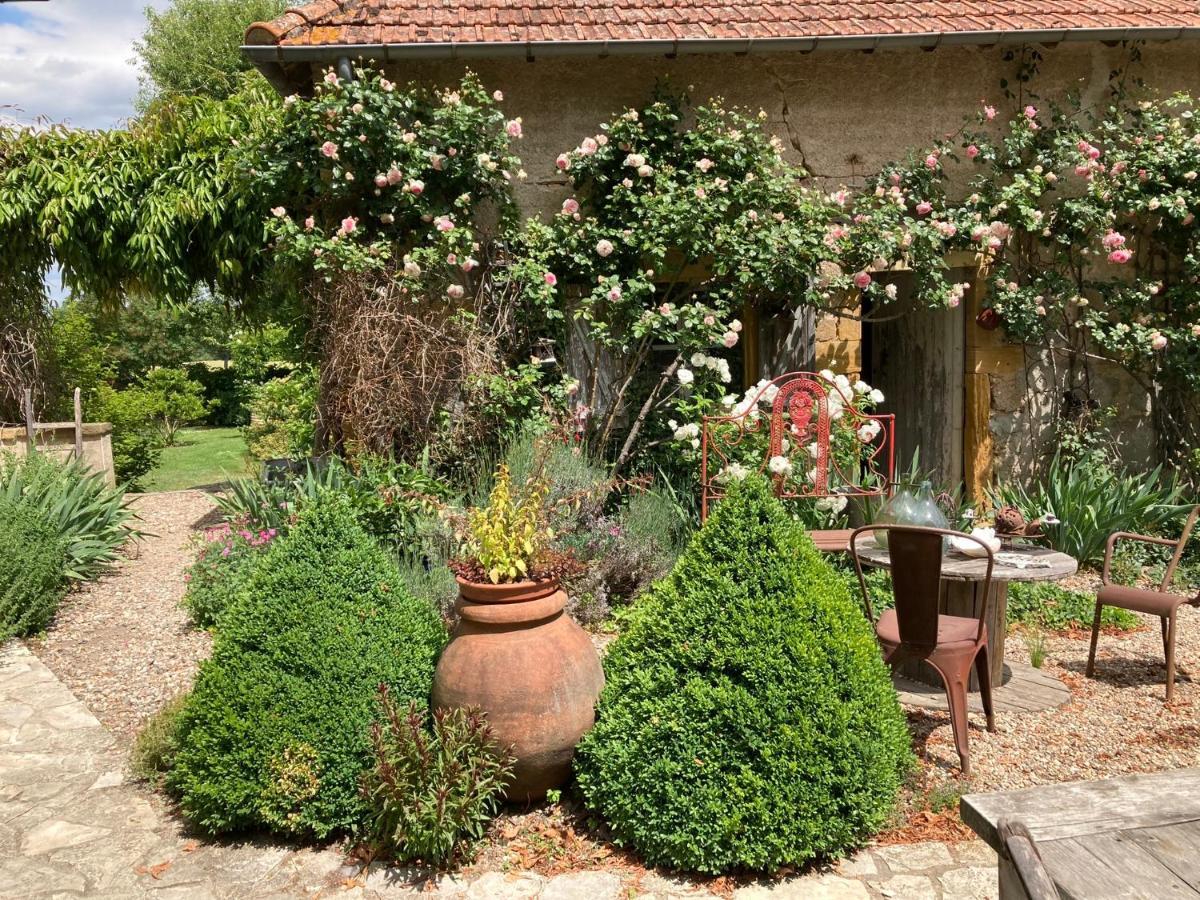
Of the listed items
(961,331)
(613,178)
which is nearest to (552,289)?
(613,178)

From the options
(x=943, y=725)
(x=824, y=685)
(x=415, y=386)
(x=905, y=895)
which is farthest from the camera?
(x=415, y=386)

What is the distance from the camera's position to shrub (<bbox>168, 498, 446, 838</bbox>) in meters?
3.07

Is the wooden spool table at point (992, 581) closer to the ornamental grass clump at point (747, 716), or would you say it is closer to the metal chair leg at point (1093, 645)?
the metal chair leg at point (1093, 645)

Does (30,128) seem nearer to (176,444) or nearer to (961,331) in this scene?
(961,331)

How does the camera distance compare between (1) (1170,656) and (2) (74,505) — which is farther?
(2) (74,505)

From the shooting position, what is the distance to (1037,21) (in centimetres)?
655

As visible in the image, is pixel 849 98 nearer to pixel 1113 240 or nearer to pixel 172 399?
pixel 1113 240

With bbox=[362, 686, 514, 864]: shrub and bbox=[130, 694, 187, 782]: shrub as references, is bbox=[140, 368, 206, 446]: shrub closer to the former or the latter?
bbox=[130, 694, 187, 782]: shrub

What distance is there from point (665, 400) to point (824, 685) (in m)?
4.02

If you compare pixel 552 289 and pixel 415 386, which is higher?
pixel 552 289

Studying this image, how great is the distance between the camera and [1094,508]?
6262 millimetres

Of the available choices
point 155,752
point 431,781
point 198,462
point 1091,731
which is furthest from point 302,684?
point 198,462

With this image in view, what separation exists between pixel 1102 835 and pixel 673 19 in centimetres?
611

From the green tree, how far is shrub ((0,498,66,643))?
13.6 meters
